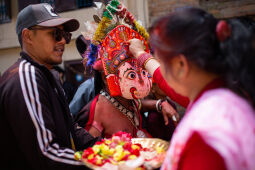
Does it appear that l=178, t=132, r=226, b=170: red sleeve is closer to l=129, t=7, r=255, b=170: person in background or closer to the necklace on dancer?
l=129, t=7, r=255, b=170: person in background

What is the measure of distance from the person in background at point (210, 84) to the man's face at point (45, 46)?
A: 1.07 meters

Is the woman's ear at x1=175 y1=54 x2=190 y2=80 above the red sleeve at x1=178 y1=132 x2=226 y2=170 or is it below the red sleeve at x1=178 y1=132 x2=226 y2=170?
above

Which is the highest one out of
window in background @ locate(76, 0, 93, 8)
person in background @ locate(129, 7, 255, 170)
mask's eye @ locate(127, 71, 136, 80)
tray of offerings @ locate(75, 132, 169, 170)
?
window in background @ locate(76, 0, 93, 8)

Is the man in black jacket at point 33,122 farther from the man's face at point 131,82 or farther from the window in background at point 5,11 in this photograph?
the window in background at point 5,11

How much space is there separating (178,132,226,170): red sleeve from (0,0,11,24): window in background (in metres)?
8.29

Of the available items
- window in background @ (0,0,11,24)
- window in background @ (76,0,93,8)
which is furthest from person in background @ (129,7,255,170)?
window in background @ (0,0,11,24)

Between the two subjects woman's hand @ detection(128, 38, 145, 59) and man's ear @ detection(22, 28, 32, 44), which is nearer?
man's ear @ detection(22, 28, 32, 44)

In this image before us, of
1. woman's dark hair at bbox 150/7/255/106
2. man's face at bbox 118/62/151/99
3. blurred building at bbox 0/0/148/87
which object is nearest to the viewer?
woman's dark hair at bbox 150/7/255/106

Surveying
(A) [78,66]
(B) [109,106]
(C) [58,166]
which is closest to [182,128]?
(C) [58,166]

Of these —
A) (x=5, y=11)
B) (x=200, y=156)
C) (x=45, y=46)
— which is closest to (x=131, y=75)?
(x=45, y=46)

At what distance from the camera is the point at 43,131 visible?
1.54 m

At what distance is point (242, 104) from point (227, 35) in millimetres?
288

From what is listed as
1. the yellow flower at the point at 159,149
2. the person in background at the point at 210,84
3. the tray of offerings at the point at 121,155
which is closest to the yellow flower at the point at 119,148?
the tray of offerings at the point at 121,155

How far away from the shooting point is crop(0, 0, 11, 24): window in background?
7.82m
